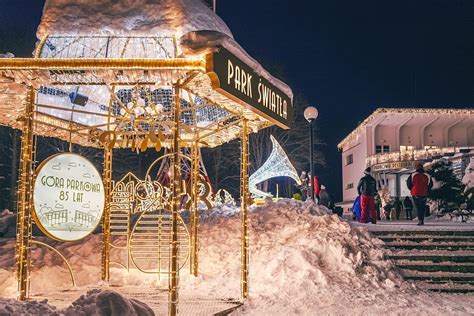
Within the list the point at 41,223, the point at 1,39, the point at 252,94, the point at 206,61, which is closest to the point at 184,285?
the point at 41,223

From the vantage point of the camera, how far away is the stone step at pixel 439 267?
39.2 ft

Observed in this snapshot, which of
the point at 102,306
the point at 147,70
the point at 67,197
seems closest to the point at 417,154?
the point at 67,197

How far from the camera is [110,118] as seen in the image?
1141cm

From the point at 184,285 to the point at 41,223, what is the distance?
12.0 ft

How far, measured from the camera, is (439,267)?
12047 millimetres

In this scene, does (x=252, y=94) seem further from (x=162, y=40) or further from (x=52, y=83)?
(x=52, y=83)

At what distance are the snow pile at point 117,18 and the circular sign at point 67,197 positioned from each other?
206 centimetres

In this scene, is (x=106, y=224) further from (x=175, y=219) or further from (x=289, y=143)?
(x=289, y=143)

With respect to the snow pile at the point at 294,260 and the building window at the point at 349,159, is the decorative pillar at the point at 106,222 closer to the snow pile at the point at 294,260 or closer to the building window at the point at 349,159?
the snow pile at the point at 294,260

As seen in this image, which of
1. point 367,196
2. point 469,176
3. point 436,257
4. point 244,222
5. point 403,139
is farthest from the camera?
point 403,139

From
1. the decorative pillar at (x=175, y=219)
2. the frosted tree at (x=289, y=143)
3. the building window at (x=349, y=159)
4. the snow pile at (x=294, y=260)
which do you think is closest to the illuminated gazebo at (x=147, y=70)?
the decorative pillar at (x=175, y=219)

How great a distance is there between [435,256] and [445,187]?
48.3 feet

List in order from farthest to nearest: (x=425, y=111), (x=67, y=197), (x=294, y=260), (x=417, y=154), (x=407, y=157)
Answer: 1. (x=425, y=111)
2. (x=417, y=154)
3. (x=407, y=157)
4. (x=294, y=260)
5. (x=67, y=197)

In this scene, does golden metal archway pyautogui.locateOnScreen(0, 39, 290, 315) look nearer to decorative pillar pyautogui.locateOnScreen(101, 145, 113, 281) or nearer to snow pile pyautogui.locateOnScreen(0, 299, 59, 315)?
decorative pillar pyautogui.locateOnScreen(101, 145, 113, 281)
